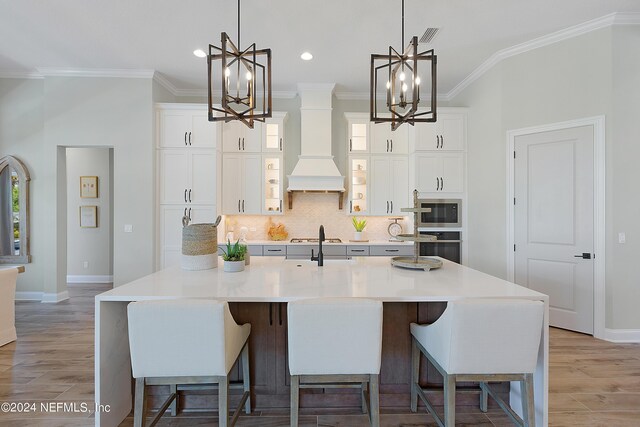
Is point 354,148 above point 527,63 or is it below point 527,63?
below

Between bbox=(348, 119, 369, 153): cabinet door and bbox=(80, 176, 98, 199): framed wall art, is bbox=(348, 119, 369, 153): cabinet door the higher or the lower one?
the higher one

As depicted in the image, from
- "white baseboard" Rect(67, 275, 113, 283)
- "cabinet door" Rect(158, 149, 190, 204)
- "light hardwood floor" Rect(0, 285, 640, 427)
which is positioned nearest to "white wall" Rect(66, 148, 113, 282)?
"white baseboard" Rect(67, 275, 113, 283)

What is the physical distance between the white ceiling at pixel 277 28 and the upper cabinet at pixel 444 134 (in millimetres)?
651

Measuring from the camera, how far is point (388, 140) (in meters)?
5.02

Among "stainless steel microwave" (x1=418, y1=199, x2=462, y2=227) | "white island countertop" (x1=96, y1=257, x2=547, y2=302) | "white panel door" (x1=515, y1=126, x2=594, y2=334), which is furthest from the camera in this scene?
"stainless steel microwave" (x1=418, y1=199, x2=462, y2=227)

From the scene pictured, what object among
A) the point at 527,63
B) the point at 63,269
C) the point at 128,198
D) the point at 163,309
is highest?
the point at 527,63

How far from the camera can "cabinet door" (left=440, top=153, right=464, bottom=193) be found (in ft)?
15.7

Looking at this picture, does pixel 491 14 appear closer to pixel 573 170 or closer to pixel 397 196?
pixel 573 170

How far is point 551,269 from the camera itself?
3715 mm

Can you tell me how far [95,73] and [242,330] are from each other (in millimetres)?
4554

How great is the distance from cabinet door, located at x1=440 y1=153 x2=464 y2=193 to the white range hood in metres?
1.52

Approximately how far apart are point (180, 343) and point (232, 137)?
3808 mm

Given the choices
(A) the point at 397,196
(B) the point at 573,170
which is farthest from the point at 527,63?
(A) the point at 397,196

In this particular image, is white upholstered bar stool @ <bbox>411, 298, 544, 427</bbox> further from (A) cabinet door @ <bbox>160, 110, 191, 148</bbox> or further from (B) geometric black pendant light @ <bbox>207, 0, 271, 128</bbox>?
(A) cabinet door @ <bbox>160, 110, 191, 148</bbox>
